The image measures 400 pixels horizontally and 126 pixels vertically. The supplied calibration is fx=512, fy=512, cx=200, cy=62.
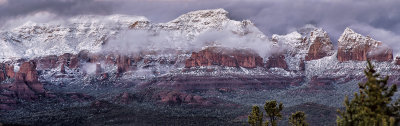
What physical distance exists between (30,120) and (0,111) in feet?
117

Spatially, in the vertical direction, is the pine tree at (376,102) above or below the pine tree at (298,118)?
above

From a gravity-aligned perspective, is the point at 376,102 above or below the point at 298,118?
above

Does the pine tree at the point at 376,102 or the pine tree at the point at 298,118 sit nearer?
the pine tree at the point at 376,102

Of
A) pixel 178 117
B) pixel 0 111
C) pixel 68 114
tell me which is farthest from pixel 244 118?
pixel 0 111

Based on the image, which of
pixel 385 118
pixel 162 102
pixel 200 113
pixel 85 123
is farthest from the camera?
pixel 162 102

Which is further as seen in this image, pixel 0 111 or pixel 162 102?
pixel 162 102

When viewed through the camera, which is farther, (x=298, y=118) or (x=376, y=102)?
(x=298, y=118)

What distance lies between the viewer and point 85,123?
465 ft

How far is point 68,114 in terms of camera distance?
15750cm

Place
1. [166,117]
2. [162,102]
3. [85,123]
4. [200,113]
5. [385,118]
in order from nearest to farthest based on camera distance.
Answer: [385,118]
[85,123]
[166,117]
[200,113]
[162,102]

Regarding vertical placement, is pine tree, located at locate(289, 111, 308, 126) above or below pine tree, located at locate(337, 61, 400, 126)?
below

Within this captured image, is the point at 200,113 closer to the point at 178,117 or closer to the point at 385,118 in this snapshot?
the point at 178,117

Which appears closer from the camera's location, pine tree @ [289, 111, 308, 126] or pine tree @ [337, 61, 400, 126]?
pine tree @ [337, 61, 400, 126]

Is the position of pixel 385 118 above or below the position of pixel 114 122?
above
